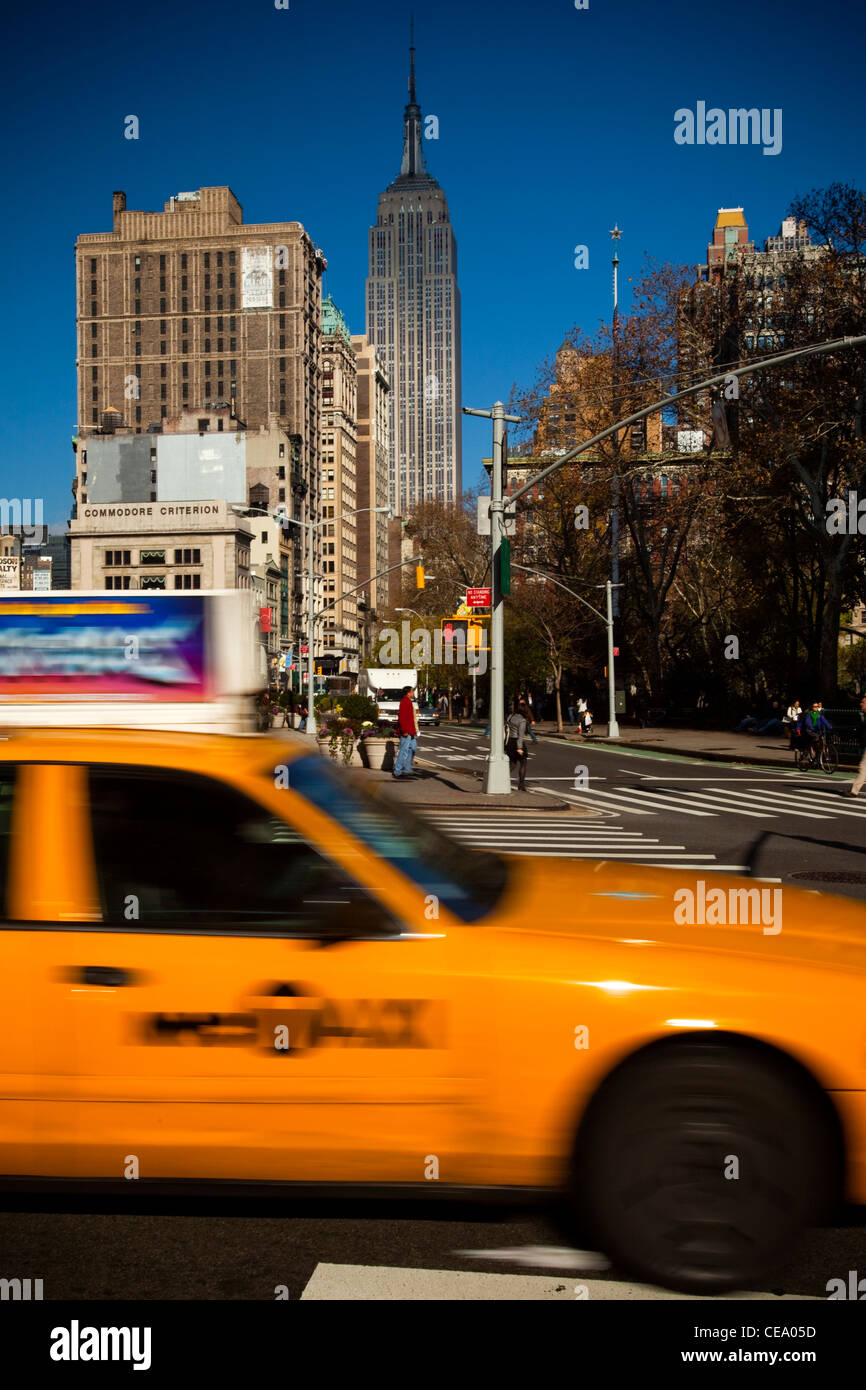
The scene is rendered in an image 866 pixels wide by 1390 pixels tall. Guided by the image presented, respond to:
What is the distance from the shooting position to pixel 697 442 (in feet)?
176

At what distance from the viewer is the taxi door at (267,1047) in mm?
3578

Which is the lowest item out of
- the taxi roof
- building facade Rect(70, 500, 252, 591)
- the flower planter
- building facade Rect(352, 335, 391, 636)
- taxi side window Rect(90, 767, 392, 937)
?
the flower planter

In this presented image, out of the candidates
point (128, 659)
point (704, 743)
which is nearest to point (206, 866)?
point (128, 659)

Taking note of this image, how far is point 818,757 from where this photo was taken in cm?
2877

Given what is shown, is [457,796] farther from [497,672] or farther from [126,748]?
[126,748]

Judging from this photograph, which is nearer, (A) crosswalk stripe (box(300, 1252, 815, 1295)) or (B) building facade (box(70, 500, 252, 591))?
(A) crosswalk stripe (box(300, 1252, 815, 1295))

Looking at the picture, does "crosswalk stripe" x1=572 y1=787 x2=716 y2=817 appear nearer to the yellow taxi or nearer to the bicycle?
the bicycle

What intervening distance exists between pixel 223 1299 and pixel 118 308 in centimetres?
15359

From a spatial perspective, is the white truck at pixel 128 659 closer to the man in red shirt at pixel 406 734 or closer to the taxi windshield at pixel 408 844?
the taxi windshield at pixel 408 844

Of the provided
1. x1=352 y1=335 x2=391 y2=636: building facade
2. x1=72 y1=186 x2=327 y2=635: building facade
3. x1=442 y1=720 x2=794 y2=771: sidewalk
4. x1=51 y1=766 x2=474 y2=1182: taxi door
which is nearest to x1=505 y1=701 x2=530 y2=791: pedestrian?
x1=442 y1=720 x2=794 y2=771: sidewalk

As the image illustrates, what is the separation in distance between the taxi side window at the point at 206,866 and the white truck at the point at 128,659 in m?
6.64

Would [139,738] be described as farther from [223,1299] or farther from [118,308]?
[118,308]

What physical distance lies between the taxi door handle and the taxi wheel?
150cm

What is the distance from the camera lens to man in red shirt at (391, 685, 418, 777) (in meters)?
24.9
